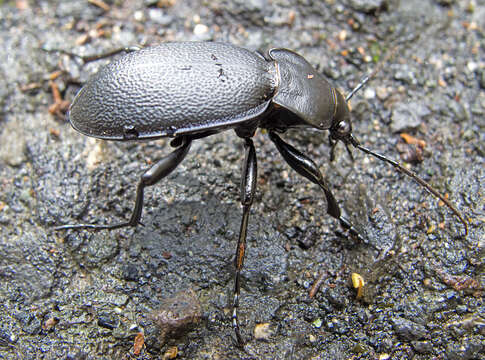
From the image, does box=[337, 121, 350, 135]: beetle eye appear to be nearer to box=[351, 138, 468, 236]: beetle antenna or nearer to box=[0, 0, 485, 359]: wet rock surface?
box=[351, 138, 468, 236]: beetle antenna

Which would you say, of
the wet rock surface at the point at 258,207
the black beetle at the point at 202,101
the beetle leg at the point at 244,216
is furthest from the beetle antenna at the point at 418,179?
the beetle leg at the point at 244,216

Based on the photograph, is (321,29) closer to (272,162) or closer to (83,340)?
(272,162)

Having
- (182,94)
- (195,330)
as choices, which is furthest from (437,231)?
(182,94)

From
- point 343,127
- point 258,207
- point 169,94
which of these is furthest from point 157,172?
point 343,127

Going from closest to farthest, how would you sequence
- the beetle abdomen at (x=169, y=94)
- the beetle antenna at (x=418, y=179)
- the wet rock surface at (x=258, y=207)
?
1. the beetle abdomen at (x=169, y=94)
2. the wet rock surface at (x=258, y=207)
3. the beetle antenna at (x=418, y=179)

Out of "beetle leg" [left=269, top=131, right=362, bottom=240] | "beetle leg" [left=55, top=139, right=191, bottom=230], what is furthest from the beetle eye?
"beetle leg" [left=55, top=139, right=191, bottom=230]

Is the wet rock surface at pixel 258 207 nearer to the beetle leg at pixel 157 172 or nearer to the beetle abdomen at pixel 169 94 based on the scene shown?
the beetle leg at pixel 157 172
